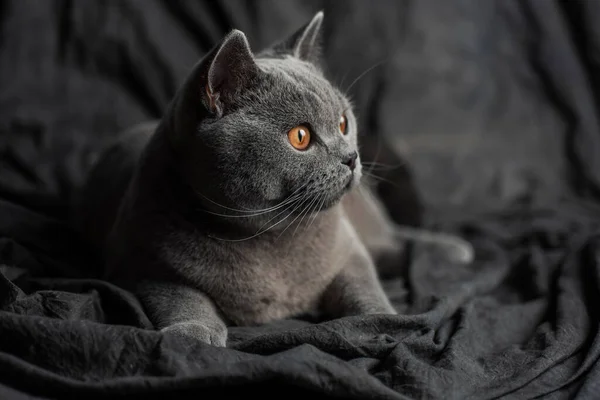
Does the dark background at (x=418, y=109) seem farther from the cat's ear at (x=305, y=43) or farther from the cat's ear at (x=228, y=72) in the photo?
the cat's ear at (x=228, y=72)

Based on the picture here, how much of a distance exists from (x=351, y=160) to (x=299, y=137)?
11cm

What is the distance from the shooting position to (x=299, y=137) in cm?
121

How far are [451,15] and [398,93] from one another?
0.30 meters

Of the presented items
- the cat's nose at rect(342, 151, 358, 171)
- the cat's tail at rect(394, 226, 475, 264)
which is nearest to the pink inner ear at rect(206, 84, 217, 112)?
the cat's nose at rect(342, 151, 358, 171)

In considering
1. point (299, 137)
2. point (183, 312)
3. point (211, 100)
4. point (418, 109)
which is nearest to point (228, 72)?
point (211, 100)

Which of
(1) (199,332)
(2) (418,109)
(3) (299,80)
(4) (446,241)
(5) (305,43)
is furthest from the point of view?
(2) (418,109)

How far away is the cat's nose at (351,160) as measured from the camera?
1227 millimetres

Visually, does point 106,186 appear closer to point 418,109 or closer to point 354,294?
point 354,294

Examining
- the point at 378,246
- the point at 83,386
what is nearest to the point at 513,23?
the point at 378,246

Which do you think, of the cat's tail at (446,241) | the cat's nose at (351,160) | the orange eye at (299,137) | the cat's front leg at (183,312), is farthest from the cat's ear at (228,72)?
the cat's tail at (446,241)

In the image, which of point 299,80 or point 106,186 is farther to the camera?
point 106,186

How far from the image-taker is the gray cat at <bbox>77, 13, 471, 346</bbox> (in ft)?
3.84

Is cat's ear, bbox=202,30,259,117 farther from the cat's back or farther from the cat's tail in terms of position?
the cat's tail

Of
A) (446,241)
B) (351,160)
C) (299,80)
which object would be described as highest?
(299,80)
